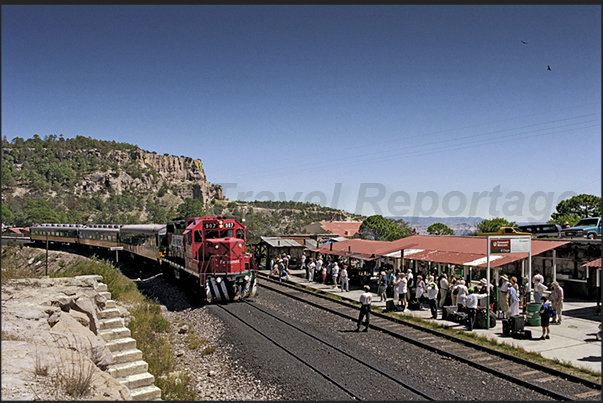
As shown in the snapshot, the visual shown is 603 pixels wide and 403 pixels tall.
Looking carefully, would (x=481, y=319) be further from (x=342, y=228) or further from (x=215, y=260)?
(x=342, y=228)

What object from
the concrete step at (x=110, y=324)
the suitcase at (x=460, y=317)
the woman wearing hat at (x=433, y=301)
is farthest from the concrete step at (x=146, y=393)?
the woman wearing hat at (x=433, y=301)

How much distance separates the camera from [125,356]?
915 centimetres

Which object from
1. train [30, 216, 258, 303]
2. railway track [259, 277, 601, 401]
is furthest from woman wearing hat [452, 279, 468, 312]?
train [30, 216, 258, 303]

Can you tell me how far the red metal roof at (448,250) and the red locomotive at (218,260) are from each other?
324 inches

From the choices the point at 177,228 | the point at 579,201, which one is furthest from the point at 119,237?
the point at 579,201

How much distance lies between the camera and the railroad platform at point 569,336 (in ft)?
37.3

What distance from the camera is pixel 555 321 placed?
1529 centimetres

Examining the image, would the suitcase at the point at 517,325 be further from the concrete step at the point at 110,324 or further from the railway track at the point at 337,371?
the concrete step at the point at 110,324

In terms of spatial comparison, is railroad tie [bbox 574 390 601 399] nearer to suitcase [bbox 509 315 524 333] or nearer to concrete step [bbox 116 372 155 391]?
suitcase [bbox 509 315 524 333]

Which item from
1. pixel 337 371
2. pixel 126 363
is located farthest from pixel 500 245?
pixel 126 363

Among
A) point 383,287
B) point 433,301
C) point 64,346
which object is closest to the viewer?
point 64,346

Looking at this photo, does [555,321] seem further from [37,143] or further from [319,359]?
[37,143]

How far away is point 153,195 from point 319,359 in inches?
6712

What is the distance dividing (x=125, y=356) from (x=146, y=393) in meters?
1.46
